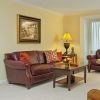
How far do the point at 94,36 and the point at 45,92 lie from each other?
4664 mm

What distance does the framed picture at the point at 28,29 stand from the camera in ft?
18.5

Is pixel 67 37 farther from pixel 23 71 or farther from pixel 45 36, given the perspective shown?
pixel 23 71

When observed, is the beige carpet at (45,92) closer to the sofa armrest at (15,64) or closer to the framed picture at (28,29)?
the sofa armrest at (15,64)

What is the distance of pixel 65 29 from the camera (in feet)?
25.7

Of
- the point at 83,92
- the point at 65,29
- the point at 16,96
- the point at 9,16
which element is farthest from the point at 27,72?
the point at 65,29

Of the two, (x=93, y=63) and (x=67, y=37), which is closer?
(x=93, y=63)

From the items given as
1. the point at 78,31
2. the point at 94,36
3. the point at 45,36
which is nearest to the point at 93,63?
the point at 78,31

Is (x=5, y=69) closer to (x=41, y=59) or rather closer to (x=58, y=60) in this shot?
(x=41, y=59)

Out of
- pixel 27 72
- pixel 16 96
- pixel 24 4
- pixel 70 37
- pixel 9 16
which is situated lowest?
pixel 16 96

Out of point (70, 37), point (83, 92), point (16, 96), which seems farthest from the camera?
point (70, 37)

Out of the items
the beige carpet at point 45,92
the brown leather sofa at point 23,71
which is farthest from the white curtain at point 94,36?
the brown leather sofa at point 23,71

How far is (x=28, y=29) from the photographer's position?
5.98 m

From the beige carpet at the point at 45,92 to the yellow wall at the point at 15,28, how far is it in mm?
882

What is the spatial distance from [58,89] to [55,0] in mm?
2615
